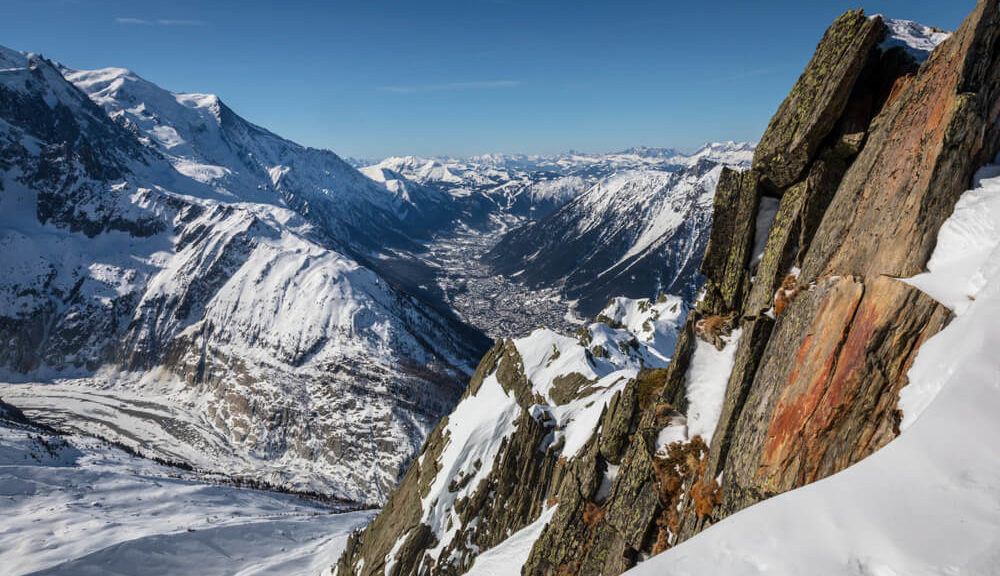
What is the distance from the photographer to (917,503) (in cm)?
721

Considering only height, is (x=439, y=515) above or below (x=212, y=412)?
above

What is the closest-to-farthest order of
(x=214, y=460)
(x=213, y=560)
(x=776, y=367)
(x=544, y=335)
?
(x=776, y=367) → (x=544, y=335) → (x=213, y=560) → (x=214, y=460)

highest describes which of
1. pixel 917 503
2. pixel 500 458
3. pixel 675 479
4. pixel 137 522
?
pixel 917 503

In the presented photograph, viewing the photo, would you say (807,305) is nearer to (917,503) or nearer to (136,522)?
(917,503)

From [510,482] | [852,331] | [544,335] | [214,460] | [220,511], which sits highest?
[852,331]

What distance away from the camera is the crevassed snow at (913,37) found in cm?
1392

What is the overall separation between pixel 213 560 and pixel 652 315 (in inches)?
4024

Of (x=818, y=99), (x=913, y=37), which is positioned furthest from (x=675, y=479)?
(x=913, y=37)

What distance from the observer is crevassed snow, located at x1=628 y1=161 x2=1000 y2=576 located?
659 centimetres

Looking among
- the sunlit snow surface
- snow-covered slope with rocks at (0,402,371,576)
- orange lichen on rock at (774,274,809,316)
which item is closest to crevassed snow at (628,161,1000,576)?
orange lichen on rock at (774,274,809,316)

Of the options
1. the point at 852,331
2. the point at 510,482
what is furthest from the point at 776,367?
the point at 510,482

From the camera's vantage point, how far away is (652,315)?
10694 centimetres

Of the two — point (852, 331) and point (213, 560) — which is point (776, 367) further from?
point (213, 560)

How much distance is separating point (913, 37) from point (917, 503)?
15.9m
